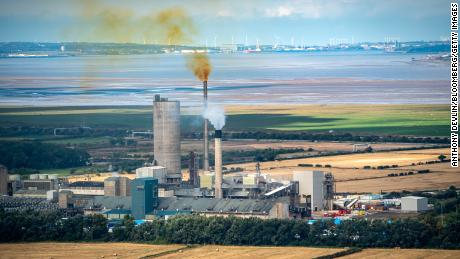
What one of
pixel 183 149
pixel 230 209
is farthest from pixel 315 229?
pixel 183 149

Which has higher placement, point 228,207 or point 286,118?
point 286,118

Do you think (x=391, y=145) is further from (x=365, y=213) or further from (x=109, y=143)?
(x=365, y=213)

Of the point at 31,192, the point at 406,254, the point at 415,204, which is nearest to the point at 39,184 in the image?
the point at 31,192

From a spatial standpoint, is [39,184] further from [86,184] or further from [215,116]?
[215,116]

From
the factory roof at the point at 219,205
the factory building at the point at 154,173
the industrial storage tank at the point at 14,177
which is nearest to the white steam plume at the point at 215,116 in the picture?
the factory building at the point at 154,173

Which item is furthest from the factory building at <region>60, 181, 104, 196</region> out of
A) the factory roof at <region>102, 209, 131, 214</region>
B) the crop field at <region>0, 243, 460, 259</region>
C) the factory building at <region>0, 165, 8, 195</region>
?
the crop field at <region>0, 243, 460, 259</region>

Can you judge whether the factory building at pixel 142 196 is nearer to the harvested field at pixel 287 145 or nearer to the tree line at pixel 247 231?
the tree line at pixel 247 231
